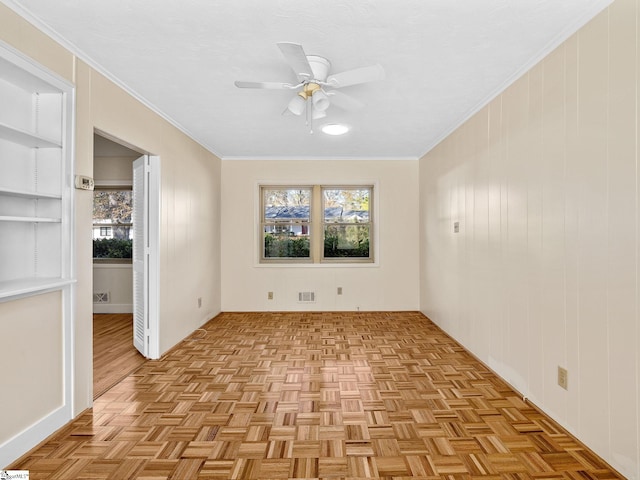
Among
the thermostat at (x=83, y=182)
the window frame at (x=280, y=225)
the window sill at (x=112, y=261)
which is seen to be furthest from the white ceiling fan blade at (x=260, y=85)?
the window sill at (x=112, y=261)

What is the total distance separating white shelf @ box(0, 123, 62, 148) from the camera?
70.4 inches

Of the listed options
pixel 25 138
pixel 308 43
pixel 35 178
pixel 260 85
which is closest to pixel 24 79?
pixel 25 138

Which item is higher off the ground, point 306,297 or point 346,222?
point 346,222

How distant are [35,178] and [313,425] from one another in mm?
2311

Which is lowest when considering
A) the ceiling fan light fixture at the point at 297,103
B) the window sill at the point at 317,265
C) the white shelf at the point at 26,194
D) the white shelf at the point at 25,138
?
the window sill at the point at 317,265

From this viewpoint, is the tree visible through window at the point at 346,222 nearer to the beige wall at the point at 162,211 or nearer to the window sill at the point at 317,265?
the window sill at the point at 317,265

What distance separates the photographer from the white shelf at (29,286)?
1.76m

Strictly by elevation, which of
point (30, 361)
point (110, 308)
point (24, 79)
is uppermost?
point (24, 79)

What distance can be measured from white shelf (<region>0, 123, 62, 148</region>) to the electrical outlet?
338cm

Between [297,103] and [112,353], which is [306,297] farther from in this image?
[297,103]

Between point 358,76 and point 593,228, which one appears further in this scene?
point 358,76

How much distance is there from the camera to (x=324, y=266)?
539 centimetres

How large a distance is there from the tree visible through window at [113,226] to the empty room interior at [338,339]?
187cm

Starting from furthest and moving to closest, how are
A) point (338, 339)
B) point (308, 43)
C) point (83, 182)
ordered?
point (338, 339)
point (83, 182)
point (308, 43)
